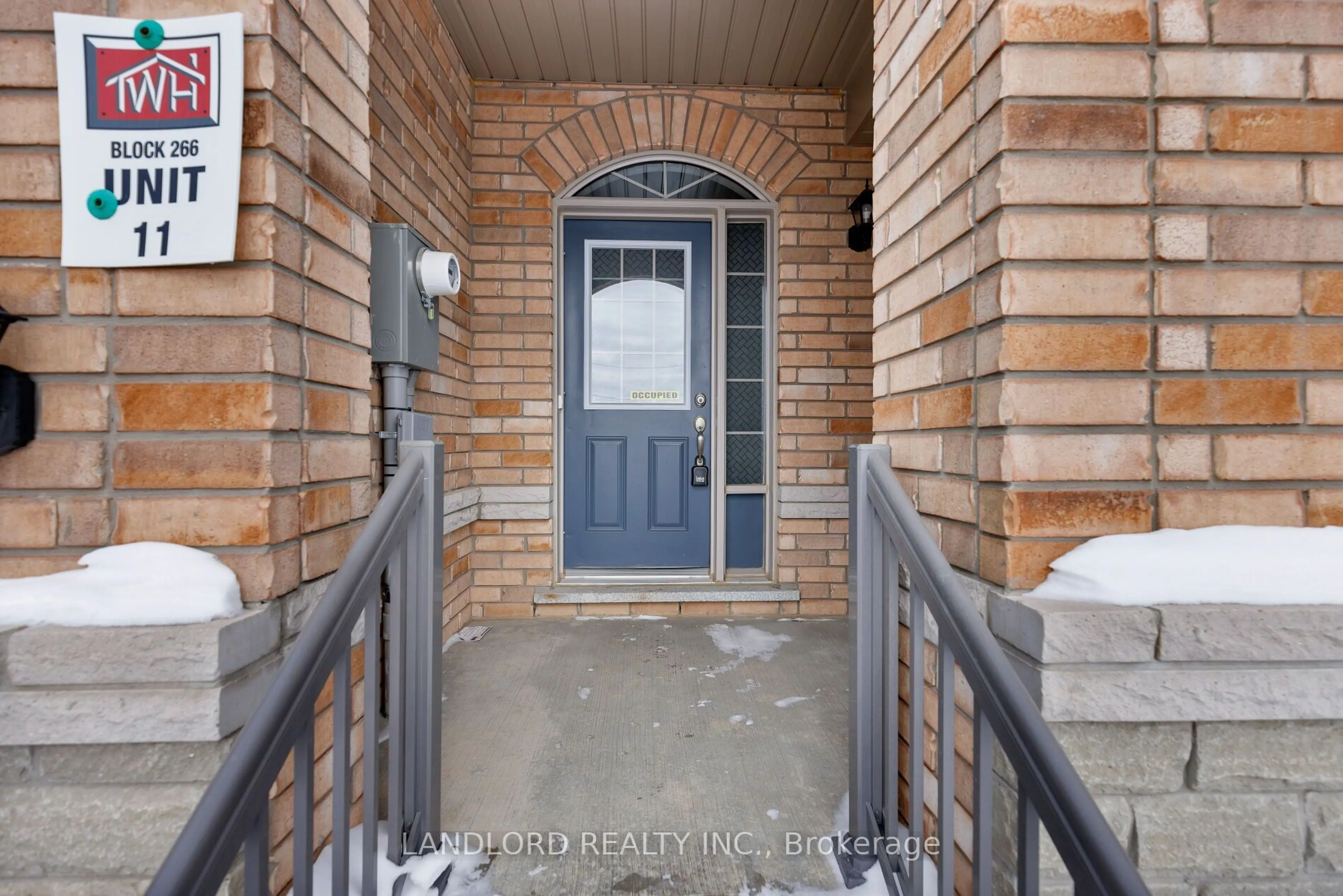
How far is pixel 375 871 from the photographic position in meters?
1.01

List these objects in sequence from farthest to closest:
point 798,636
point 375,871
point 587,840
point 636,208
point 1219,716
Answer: point 636,208 → point 798,636 → point 587,840 → point 375,871 → point 1219,716

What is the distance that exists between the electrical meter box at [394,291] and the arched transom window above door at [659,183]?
1507 millimetres

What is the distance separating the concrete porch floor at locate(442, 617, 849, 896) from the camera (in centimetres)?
126

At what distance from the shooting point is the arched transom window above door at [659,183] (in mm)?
3096

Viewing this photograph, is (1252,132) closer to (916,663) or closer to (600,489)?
(916,663)

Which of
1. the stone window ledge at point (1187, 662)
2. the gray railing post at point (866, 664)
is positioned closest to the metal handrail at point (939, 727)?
the gray railing post at point (866, 664)

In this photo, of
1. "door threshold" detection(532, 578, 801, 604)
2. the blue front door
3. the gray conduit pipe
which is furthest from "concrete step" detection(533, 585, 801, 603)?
the gray conduit pipe

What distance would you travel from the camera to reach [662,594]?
295 centimetres

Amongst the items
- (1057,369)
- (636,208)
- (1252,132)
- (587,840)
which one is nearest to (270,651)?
(587,840)

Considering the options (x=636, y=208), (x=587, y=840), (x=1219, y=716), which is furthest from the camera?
(x=636, y=208)

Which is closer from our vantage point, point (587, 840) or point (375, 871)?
point (375, 871)

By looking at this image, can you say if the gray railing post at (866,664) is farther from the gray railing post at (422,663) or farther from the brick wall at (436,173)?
the brick wall at (436,173)

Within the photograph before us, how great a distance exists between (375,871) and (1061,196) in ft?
5.10

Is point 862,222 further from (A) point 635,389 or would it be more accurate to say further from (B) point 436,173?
(B) point 436,173
